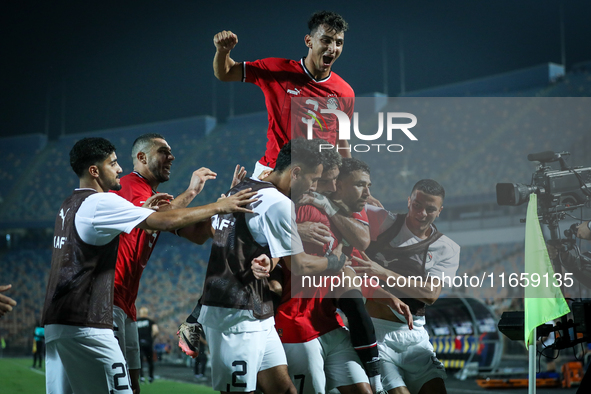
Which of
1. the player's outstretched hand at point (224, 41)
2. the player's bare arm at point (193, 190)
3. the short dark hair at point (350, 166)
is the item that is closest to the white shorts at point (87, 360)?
the player's bare arm at point (193, 190)

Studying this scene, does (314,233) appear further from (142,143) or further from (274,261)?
(142,143)

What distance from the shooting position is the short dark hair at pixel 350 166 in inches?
165

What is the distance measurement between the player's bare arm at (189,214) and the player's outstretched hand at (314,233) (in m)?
0.65

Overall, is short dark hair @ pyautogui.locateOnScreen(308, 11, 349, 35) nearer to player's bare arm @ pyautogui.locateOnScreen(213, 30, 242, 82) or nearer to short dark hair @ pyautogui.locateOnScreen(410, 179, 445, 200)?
player's bare arm @ pyautogui.locateOnScreen(213, 30, 242, 82)

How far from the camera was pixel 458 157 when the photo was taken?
4512 mm

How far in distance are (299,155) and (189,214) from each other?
0.88m

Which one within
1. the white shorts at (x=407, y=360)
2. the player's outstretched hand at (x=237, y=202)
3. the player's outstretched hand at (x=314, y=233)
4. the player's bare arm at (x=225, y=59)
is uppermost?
the player's bare arm at (x=225, y=59)

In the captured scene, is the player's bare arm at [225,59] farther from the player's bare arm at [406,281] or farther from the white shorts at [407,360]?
the white shorts at [407,360]

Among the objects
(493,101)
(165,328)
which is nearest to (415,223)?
(493,101)

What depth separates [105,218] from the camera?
11.3 ft

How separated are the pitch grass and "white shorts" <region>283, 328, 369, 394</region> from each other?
6.79 metres

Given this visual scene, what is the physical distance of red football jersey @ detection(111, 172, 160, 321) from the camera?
15.0ft

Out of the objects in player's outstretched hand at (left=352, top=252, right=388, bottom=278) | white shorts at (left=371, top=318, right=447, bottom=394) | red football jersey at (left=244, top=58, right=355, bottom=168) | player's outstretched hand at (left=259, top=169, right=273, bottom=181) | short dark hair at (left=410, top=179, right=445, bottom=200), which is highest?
red football jersey at (left=244, top=58, right=355, bottom=168)

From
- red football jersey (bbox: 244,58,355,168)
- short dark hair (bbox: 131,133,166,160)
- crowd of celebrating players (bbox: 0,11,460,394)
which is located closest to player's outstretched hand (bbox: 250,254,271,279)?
crowd of celebrating players (bbox: 0,11,460,394)
